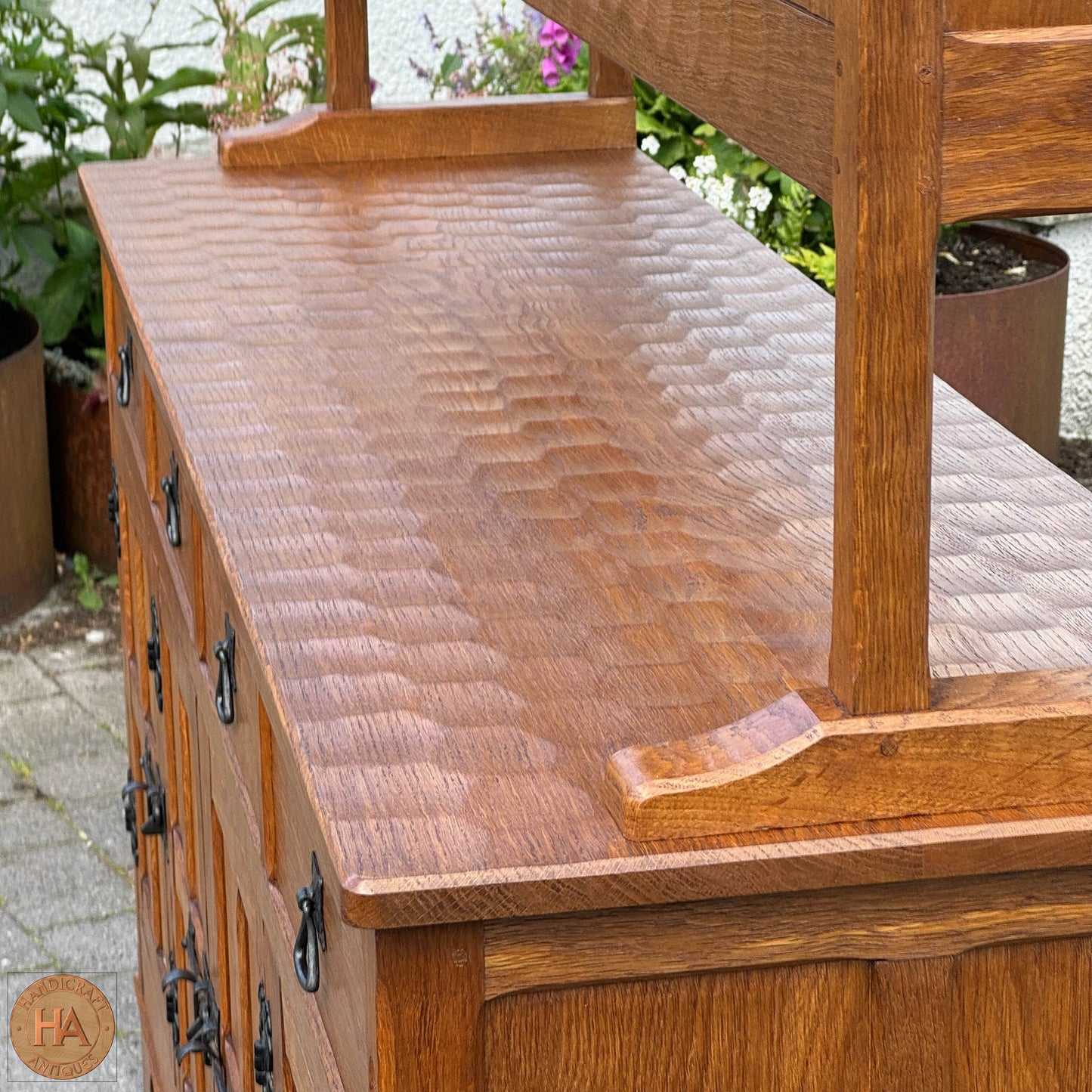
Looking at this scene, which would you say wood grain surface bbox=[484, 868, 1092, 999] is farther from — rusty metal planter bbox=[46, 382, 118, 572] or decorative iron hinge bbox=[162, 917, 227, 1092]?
rusty metal planter bbox=[46, 382, 118, 572]

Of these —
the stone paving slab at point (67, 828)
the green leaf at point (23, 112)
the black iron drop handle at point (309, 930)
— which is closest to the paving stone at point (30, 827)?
the stone paving slab at point (67, 828)

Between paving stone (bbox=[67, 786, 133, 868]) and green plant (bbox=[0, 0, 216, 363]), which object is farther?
green plant (bbox=[0, 0, 216, 363])

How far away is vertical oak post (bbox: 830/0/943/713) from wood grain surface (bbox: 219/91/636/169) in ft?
6.01

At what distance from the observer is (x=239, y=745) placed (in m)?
1.66

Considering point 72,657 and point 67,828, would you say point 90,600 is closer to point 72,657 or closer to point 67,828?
point 72,657

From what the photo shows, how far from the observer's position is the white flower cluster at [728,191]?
4.16 metres

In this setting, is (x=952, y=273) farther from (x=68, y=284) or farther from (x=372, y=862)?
(x=372, y=862)

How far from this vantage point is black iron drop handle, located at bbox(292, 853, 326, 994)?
1.21 meters

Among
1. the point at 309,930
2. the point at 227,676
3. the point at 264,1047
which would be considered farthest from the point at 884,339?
the point at 264,1047

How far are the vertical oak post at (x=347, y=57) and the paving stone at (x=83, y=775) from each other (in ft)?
5.94

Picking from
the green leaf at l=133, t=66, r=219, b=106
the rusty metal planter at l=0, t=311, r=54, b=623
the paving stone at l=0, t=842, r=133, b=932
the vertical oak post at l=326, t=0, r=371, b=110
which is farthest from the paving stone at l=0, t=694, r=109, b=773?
the vertical oak post at l=326, t=0, r=371, b=110

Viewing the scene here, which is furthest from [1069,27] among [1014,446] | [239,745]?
[239,745]

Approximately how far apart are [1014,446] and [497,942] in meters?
0.77

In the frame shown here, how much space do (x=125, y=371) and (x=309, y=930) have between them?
1465 mm
